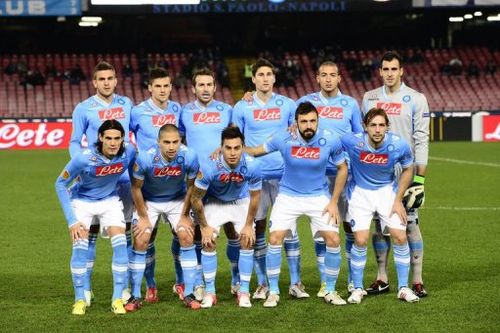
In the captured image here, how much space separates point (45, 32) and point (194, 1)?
10015 millimetres

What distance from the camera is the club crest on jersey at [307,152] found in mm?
8086

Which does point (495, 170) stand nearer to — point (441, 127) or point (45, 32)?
point (441, 127)

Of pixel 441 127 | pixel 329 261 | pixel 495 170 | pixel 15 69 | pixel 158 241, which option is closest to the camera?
pixel 329 261

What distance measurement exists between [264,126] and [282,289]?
1.51 meters

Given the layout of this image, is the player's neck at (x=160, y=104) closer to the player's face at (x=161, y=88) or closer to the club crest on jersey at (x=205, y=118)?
the player's face at (x=161, y=88)

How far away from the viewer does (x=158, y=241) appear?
12055mm

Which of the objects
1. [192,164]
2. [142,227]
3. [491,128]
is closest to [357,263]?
[192,164]

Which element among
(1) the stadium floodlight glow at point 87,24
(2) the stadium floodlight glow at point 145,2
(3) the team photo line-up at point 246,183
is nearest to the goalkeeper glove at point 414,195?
(3) the team photo line-up at point 246,183

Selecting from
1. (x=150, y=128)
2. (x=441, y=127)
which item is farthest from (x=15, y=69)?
(x=150, y=128)

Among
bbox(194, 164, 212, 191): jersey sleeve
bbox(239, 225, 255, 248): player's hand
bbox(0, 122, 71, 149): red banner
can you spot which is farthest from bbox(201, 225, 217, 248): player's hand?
bbox(0, 122, 71, 149): red banner

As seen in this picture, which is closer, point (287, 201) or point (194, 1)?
point (287, 201)

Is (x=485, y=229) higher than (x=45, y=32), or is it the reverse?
(x=45, y=32)

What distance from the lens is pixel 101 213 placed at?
8062 mm

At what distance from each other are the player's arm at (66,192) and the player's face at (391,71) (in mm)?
2757
